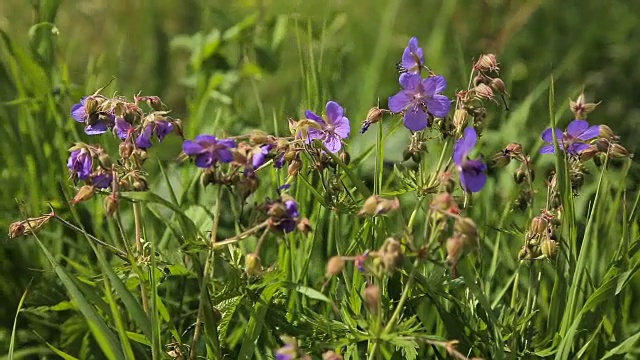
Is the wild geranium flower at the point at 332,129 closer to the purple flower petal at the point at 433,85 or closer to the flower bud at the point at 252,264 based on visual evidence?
the purple flower petal at the point at 433,85

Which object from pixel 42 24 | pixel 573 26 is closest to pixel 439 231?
pixel 42 24

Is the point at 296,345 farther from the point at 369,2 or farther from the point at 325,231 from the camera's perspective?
the point at 369,2

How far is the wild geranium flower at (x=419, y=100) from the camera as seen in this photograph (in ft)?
4.51

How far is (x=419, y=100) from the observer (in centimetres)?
139

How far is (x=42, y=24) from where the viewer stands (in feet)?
7.32

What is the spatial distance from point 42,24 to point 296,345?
144 cm

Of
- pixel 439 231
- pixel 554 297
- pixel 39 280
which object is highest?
pixel 439 231

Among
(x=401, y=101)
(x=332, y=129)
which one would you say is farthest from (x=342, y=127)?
(x=401, y=101)

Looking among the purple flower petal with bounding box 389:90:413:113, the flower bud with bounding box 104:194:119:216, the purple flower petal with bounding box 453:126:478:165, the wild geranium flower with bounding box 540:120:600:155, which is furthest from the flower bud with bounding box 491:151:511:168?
the flower bud with bounding box 104:194:119:216

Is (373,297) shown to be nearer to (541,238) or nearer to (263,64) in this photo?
(541,238)

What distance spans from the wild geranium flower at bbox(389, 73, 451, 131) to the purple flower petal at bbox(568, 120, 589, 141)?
0.81 feet

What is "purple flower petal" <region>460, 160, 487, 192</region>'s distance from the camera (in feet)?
3.89

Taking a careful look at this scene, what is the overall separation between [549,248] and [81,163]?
74 cm

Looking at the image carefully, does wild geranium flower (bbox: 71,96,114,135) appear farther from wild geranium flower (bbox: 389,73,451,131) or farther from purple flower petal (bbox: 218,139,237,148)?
wild geranium flower (bbox: 389,73,451,131)
